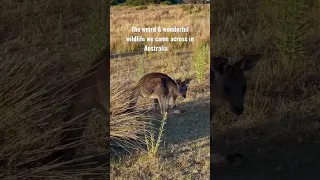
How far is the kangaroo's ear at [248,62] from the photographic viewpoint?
4.35 metres

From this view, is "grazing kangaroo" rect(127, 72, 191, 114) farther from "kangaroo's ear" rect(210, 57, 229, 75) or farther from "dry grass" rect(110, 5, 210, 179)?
"kangaroo's ear" rect(210, 57, 229, 75)

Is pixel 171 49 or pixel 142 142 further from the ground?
pixel 171 49

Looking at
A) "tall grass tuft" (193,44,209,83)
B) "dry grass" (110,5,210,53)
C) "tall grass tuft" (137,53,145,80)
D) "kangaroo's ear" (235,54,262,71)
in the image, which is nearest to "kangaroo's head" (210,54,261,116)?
"kangaroo's ear" (235,54,262,71)

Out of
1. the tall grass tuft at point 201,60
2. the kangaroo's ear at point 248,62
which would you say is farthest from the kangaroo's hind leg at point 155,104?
the kangaroo's ear at point 248,62

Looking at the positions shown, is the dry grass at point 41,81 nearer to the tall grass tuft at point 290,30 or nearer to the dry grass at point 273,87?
the dry grass at point 273,87

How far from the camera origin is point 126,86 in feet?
13.7

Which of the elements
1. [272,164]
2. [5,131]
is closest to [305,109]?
[272,164]

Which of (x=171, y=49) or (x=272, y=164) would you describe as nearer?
(x=171, y=49)

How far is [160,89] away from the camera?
4164 mm

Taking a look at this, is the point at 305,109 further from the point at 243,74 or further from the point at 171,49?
the point at 171,49

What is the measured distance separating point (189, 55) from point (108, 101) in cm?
75

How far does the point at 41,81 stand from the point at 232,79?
5.68ft

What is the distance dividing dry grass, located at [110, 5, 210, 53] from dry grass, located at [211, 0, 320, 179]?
520 mm

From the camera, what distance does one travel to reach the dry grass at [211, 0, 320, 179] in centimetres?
454
